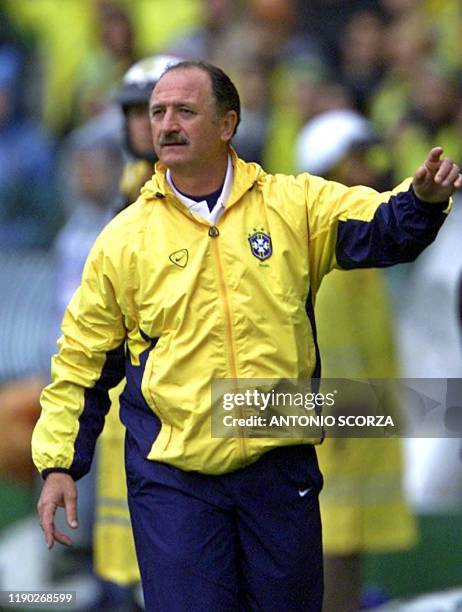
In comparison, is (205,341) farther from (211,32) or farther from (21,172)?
(21,172)

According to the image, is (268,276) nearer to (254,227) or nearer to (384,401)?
(254,227)

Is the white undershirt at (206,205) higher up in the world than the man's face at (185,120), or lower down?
lower down

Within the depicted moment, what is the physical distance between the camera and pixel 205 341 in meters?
4.46

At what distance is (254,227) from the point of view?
456cm

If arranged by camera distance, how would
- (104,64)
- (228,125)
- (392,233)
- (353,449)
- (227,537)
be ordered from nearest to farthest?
(392,233) < (227,537) < (228,125) < (353,449) < (104,64)

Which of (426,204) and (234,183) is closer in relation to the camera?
(426,204)

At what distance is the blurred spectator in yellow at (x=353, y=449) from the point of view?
20.8ft

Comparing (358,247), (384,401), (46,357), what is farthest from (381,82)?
(358,247)

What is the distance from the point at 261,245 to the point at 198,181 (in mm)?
304

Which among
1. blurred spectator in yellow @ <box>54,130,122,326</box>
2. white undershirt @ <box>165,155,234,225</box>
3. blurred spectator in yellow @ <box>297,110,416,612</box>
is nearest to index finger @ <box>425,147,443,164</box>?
white undershirt @ <box>165,155,234,225</box>

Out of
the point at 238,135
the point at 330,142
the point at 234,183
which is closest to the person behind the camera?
the point at 234,183

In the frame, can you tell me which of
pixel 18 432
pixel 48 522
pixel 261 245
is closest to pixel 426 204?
pixel 261 245

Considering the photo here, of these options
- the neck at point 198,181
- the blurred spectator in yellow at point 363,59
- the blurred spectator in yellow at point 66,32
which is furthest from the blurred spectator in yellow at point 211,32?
the neck at point 198,181

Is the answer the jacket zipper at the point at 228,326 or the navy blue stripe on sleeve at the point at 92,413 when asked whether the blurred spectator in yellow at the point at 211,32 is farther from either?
the jacket zipper at the point at 228,326
